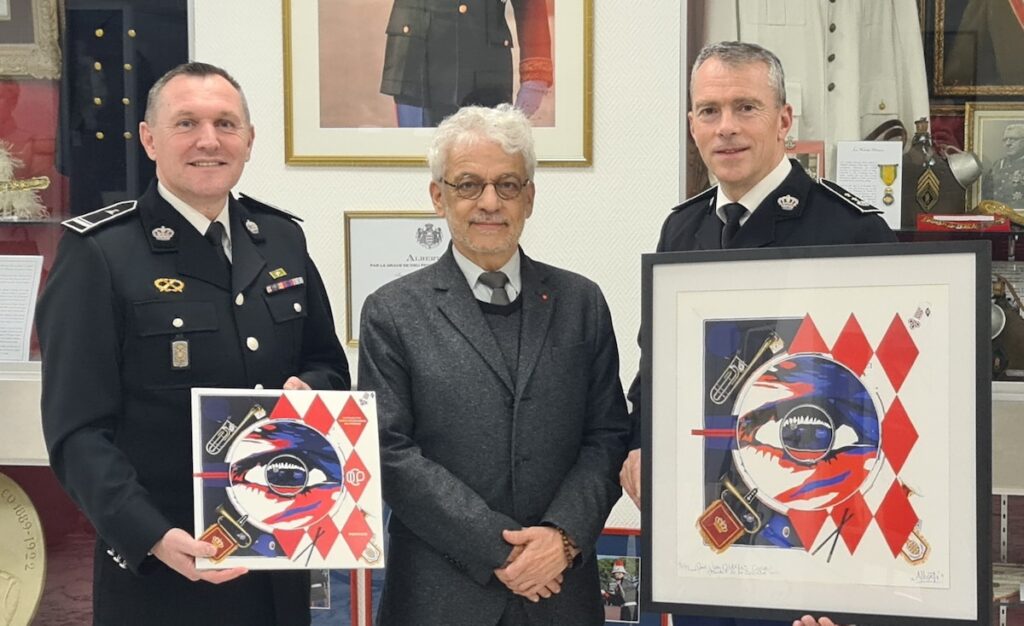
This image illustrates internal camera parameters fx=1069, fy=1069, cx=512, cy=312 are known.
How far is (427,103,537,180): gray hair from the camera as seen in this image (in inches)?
82.7

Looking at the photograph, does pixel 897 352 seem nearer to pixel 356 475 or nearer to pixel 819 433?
pixel 819 433

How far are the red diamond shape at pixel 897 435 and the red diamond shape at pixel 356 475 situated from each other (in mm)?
957

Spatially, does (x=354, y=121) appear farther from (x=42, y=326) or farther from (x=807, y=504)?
(x=807, y=504)

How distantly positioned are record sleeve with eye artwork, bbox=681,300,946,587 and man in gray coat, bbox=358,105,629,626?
0.87 ft

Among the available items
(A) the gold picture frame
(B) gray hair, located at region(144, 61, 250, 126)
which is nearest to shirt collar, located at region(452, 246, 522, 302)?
(B) gray hair, located at region(144, 61, 250, 126)

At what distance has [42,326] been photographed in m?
2.10

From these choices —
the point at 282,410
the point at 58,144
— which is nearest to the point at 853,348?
the point at 282,410

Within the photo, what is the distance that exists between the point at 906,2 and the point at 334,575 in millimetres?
2605

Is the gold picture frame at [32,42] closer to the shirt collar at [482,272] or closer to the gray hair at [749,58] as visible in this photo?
the shirt collar at [482,272]

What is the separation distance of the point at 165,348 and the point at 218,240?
0.83 feet

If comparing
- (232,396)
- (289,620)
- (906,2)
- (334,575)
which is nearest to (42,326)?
(232,396)

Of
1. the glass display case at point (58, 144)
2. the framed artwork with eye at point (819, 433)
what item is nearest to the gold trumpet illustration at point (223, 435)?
the framed artwork with eye at point (819, 433)

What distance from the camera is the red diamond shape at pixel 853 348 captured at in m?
1.95

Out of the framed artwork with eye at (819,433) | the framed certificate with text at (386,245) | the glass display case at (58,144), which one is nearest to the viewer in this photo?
the framed artwork with eye at (819,433)
